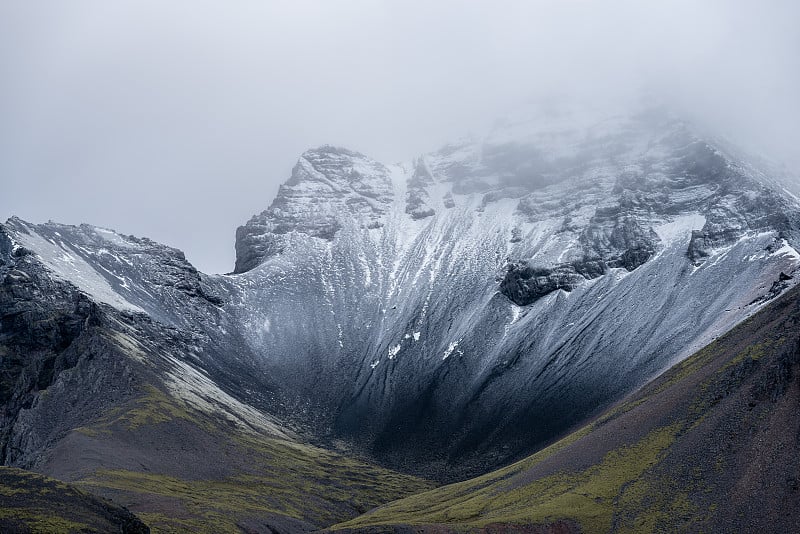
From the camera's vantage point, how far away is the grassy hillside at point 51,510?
299 feet

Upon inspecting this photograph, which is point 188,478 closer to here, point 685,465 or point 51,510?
point 51,510

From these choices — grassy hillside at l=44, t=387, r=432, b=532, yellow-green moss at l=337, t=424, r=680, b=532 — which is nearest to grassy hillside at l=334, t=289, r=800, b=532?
yellow-green moss at l=337, t=424, r=680, b=532

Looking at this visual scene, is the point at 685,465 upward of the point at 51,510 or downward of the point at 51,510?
upward

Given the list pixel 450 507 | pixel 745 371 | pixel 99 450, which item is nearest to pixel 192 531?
pixel 99 450

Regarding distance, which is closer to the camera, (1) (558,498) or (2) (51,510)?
(2) (51,510)

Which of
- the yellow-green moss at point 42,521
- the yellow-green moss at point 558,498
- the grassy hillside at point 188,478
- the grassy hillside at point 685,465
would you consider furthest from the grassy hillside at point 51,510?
the yellow-green moss at point 558,498

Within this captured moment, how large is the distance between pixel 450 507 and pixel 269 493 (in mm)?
45060

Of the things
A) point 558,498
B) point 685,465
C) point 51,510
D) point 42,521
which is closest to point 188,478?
point 51,510

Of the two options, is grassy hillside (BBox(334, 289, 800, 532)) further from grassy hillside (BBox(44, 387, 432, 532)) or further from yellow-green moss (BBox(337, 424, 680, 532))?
grassy hillside (BBox(44, 387, 432, 532))

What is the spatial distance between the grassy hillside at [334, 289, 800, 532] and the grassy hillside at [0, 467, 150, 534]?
124 ft

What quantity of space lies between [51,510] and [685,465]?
9516cm

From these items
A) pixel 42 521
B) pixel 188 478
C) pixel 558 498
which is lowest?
pixel 188 478

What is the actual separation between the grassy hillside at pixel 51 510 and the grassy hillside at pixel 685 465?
37.9 m

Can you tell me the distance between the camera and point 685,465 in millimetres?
121438
